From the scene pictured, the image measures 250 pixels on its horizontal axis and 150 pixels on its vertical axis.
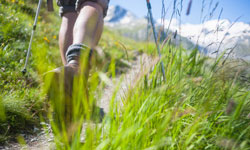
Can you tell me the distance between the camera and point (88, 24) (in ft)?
5.42

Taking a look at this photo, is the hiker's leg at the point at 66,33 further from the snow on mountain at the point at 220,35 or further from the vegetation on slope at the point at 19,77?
the snow on mountain at the point at 220,35

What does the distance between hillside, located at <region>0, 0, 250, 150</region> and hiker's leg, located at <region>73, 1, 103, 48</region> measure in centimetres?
26

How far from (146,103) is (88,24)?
89 centimetres

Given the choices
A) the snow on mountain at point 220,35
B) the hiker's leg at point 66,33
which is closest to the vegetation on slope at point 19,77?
the hiker's leg at point 66,33

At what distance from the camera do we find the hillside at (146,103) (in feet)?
3.38

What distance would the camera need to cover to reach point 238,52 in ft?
6.94

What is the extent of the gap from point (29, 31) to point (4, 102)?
2626 millimetres

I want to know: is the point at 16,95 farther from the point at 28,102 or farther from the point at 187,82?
the point at 187,82

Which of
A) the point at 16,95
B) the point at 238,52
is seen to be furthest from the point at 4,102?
the point at 238,52

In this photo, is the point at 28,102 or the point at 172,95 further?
the point at 28,102

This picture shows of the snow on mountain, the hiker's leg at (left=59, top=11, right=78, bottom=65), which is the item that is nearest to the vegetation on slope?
the hiker's leg at (left=59, top=11, right=78, bottom=65)

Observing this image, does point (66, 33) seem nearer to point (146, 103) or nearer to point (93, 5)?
point (93, 5)

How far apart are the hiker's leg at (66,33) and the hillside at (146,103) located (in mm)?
335

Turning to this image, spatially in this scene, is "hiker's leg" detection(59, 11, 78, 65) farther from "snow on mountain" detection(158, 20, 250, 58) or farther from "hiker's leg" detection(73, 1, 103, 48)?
"snow on mountain" detection(158, 20, 250, 58)
